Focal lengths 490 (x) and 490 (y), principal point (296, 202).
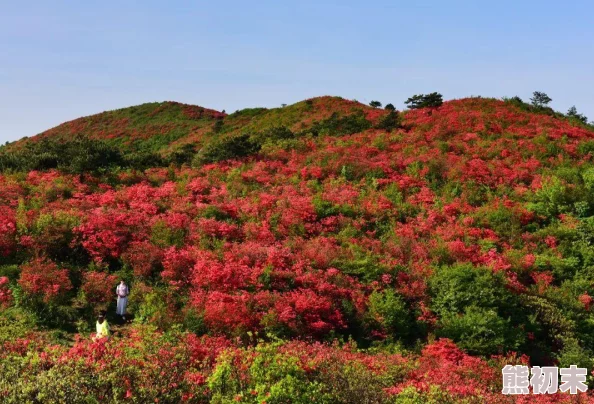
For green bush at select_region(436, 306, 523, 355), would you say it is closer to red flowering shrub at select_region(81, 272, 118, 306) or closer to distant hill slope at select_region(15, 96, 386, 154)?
red flowering shrub at select_region(81, 272, 118, 306)

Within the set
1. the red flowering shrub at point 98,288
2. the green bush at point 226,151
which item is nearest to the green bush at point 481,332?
the red flowering shrub at point 98,288

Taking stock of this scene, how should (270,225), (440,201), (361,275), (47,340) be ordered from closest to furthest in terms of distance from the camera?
1. (47,340)
2. (361,275)
3. (270,225)
4. (440,201)

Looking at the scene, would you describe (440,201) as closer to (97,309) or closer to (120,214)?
(120,214)

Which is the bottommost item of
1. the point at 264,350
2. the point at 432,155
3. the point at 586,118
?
the point at 264,350

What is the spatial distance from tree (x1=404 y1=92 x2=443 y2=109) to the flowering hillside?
11.0 meters

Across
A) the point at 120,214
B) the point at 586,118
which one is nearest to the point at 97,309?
the point at 120,214

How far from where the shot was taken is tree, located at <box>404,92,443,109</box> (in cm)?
4053

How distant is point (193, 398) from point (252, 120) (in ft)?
147

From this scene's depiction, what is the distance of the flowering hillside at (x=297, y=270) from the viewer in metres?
8.82

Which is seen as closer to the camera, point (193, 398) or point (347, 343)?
point (193, 398)

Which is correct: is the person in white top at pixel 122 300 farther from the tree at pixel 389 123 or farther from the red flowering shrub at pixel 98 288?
the tree at pixel 389 123

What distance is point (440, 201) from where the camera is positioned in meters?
23.5

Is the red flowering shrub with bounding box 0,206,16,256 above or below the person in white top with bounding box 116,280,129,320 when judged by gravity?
above

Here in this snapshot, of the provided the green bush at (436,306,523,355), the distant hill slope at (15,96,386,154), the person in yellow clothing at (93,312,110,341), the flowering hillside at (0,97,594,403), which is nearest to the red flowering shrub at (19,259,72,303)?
the flowering hillside at (0,97,594,403)
